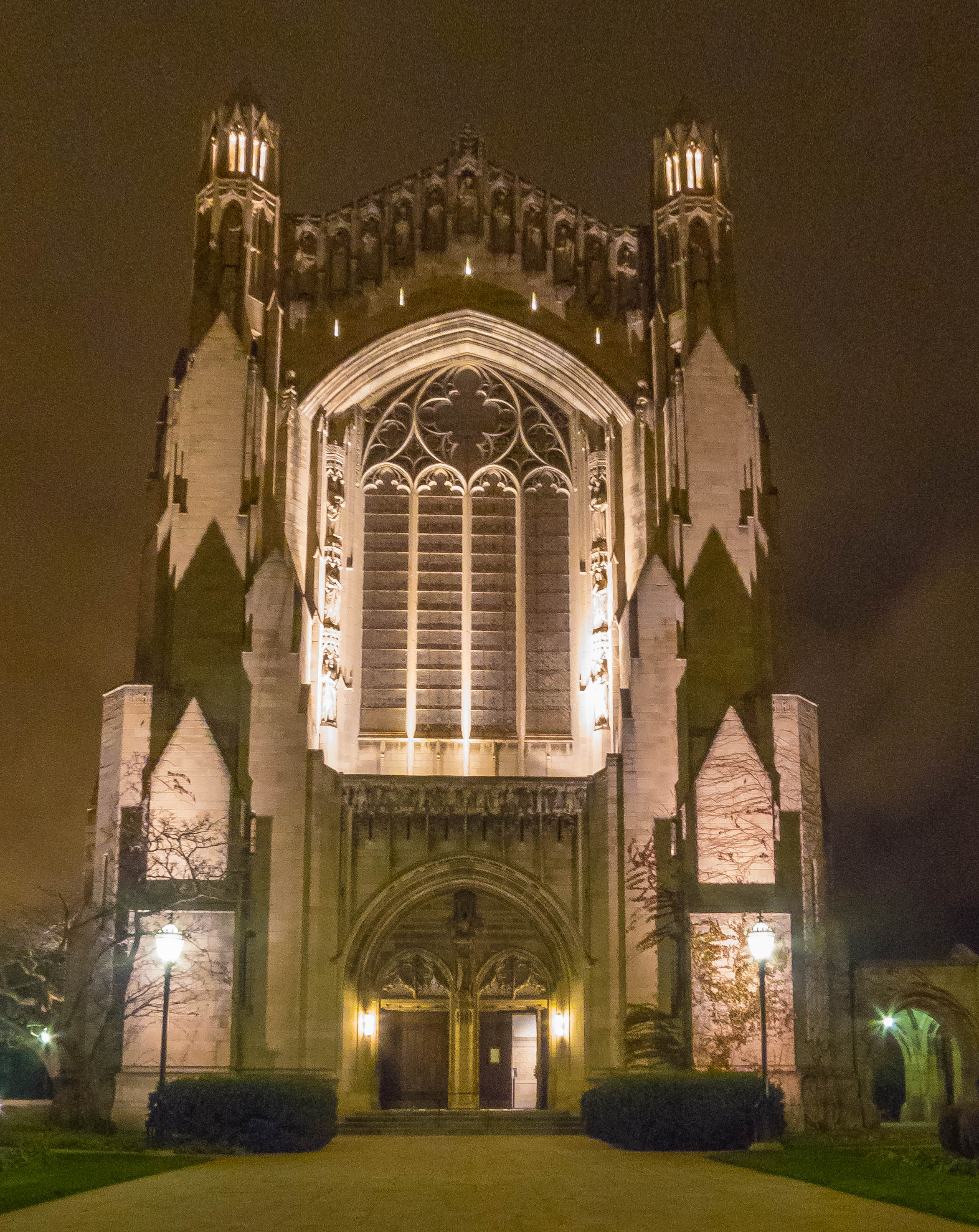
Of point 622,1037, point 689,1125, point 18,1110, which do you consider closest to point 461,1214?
point 689,1125

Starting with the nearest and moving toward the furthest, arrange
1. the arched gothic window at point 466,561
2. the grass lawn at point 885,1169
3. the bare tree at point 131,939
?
1. the grass lawn at point 885,1169
2. the bare tree at point 131,939
3. the arched gothic window at point 466,561

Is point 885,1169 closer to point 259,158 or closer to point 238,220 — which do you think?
point 238,220

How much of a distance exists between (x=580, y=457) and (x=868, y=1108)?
16.1 meters

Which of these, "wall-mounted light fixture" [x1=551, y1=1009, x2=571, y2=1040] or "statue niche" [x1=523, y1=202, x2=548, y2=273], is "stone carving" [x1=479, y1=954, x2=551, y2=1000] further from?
"statue niche" [x1=523, y1=202, x2=548, y2=273]

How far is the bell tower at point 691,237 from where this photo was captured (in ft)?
116

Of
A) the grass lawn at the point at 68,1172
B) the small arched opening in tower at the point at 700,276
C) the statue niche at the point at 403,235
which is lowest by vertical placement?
the grass lawn at the point at 68,1172

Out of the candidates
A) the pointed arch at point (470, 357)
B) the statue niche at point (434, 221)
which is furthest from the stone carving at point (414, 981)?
the statue niche at point (434, 221)

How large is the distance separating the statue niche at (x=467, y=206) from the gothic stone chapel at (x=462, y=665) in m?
0.12

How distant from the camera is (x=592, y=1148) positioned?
24469mm

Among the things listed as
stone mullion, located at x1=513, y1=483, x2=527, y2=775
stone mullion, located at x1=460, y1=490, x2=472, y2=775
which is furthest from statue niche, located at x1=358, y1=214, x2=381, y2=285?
stone mullion, located at x1=513, y1=483, x2=527, y2=775

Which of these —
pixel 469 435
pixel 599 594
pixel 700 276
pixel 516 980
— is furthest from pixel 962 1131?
pixel 700 276

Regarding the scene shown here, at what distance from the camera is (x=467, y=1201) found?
1567 centimetres

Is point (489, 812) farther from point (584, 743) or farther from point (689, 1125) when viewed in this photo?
point (689, 1125)

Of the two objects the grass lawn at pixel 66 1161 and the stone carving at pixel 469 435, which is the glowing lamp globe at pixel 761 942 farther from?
the stone carving at pixel 469 435
